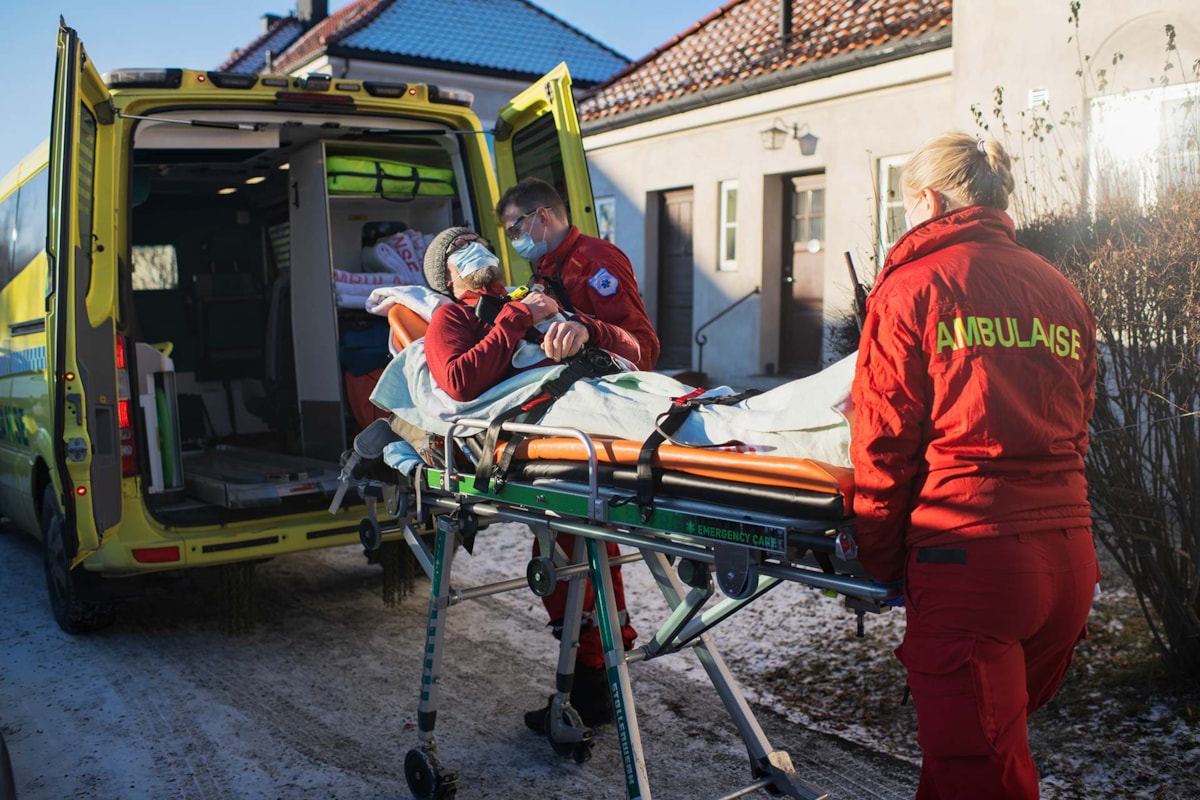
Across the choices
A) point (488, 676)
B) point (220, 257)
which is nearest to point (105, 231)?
point (488, 676)

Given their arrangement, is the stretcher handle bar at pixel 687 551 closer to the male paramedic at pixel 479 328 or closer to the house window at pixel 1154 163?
the male paramedic at pixel 479 328

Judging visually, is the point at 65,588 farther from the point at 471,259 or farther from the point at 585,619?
the point at 471,259

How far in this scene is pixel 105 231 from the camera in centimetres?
466

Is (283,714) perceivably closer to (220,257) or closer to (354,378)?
(354,378)

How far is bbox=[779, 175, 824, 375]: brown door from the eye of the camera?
38.5 ft

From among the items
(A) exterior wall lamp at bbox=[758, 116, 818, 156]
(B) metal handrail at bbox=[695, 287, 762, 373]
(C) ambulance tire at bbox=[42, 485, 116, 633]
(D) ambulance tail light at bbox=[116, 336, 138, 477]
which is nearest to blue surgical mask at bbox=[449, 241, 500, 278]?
(D) ambulance tail light at bbox=[116, 336, 138, 477]

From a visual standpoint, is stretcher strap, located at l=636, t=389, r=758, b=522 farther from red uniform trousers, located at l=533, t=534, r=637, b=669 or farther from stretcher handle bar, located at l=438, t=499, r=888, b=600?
red uniform trousers, located at l=533, t=534, r=637, b=669

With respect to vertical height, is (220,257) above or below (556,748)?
above

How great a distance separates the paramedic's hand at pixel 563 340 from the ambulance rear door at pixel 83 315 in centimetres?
224

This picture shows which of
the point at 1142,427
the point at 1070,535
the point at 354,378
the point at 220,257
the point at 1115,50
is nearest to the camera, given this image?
the point at 1070,535

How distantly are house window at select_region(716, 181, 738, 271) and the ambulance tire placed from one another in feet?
28.6

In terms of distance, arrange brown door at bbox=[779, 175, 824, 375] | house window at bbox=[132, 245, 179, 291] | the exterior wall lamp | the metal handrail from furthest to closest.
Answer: the metal handrail
brown door at bbox=[779, 175, 824, 375]
the exterior wall lamp
house window at bbox=[132, 245, 179, 291]

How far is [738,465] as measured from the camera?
2535mm

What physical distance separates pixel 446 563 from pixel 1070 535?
212 centimetres
